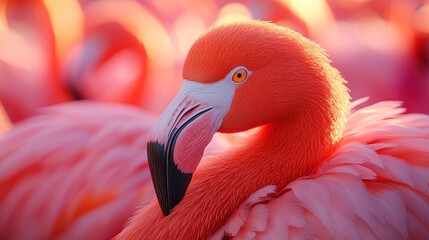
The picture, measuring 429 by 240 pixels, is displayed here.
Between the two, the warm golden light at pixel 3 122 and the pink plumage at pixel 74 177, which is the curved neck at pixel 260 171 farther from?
the warm golden light at pixel 3 122

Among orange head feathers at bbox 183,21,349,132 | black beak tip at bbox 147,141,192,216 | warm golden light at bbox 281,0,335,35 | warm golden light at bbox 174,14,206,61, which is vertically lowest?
black beak tip at bbox 147,141,192,216

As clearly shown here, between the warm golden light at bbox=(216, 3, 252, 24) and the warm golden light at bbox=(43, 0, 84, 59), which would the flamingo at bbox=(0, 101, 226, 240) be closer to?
the warm golden light at bbox=(43, 0, 84, 59)

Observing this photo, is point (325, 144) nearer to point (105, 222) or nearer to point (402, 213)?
point (402, 213)

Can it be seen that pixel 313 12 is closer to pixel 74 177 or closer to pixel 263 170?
pixel 74 177

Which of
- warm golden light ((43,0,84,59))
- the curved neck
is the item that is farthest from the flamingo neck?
warm golden light ((43,0,84,59))

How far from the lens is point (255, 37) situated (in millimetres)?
2053

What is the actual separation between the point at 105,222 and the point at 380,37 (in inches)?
87.1

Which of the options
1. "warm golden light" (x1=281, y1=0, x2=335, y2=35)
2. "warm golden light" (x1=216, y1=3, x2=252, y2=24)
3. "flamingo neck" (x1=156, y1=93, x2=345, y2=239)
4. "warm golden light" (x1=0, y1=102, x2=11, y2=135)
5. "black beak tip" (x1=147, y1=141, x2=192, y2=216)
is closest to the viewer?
"black beak tip" (x1=147, y1=141, x2=192, y2=216)

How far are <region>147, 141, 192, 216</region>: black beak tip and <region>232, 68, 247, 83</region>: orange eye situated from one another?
0.30 meters

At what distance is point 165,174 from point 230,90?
319 millimetres

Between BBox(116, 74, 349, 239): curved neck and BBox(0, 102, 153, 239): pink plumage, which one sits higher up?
BBox(0, 102, 153, 239): pink plumage

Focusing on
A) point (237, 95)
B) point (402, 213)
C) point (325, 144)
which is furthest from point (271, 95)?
point (402, 213)

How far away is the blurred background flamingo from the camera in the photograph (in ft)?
12.0

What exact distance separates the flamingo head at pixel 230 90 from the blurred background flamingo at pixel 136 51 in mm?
1483
